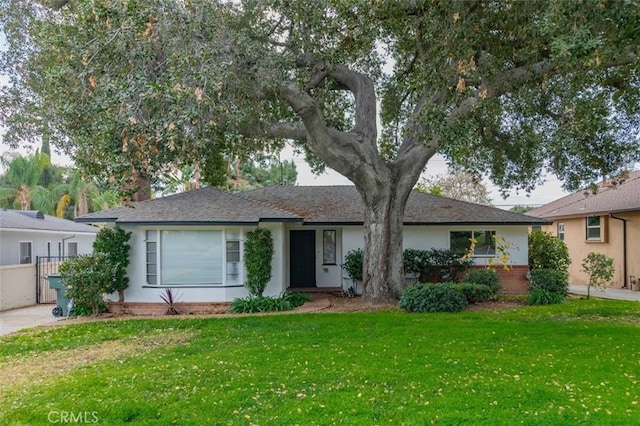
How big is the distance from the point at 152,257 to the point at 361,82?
7863mm

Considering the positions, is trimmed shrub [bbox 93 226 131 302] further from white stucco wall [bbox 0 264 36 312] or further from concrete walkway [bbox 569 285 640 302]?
concrete walkway [bbox 569 285 640 302]

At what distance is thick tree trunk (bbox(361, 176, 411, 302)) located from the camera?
503 inches

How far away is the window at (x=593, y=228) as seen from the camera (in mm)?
19047

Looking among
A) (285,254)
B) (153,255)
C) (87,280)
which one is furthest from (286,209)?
(87,280)

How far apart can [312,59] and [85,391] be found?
8.83m

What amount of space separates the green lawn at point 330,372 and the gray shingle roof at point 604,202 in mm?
9060

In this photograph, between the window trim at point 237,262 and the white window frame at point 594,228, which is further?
the white window frame at point 594,228

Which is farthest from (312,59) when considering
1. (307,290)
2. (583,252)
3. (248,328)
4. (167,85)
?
(583,252)

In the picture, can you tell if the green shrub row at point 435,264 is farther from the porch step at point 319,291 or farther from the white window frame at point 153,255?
the white window frame at point 153,255

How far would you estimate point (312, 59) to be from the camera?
11281 millimetres

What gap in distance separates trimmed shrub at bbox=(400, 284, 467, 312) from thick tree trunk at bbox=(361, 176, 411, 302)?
102 centimetres

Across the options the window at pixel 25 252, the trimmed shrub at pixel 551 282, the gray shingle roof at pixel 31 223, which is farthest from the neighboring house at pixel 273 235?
the window at pixel 25 252

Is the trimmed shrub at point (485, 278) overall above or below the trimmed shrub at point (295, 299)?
above

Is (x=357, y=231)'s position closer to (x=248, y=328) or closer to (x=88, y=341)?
(x=248, y=328)
